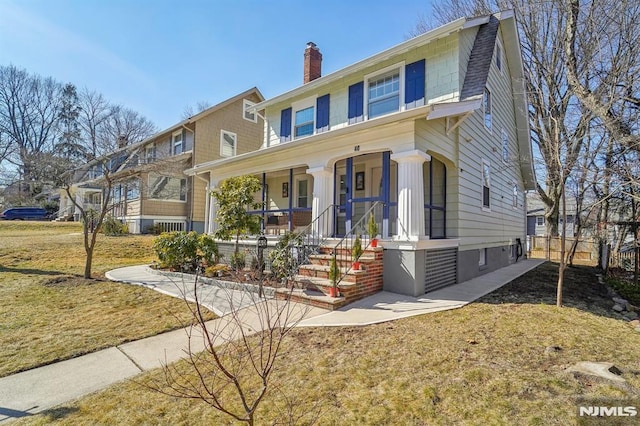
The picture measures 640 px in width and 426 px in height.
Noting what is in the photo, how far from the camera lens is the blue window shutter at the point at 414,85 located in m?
9.28

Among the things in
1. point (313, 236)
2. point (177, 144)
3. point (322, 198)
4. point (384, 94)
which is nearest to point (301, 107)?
point (384, 94)

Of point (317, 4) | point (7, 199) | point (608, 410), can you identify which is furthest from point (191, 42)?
point (7, 199)

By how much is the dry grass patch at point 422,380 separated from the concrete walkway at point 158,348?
0.31m

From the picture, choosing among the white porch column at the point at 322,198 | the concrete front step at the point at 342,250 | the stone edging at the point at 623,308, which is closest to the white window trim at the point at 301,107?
the white porch column at the point at 322,198

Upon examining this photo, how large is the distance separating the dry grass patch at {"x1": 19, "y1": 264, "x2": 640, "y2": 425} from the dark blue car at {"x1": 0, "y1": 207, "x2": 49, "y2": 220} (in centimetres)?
3629

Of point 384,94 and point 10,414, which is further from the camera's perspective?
point 384,94

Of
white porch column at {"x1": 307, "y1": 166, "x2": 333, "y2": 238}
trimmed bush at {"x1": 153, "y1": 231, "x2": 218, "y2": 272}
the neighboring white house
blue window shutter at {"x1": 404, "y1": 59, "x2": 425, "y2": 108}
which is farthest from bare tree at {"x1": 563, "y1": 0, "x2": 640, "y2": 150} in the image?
trimmed bush at {"x1": 153, "y1": 231, "x2": 218, "y2": 272}

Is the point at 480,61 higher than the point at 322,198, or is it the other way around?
the point at 480,61

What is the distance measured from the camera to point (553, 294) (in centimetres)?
768

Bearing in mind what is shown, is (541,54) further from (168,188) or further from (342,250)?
(168,188)

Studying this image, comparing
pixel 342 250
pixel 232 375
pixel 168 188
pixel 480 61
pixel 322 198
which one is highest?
pixel 480 61

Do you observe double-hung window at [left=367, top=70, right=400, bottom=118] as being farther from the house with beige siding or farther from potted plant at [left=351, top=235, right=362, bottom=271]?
the house with beige siding

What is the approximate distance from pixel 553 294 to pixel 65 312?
1062 centimetres

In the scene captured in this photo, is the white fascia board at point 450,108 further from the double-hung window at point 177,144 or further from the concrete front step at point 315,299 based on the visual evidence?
the double-hung window at point 177,144
